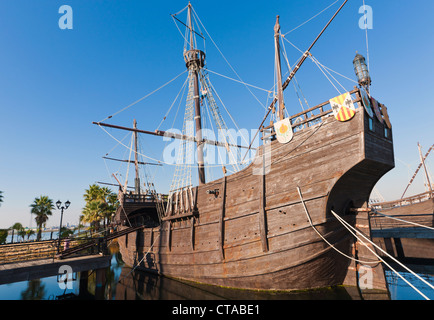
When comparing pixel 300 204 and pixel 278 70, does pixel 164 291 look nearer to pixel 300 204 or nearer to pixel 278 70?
pixel 300 204

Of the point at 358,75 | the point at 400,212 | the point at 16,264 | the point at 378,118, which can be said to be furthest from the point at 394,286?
the point at 16,264

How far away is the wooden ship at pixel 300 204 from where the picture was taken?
→ 7930 millimetres

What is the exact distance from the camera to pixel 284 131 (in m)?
9.34

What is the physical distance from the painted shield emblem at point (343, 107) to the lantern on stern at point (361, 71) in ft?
35.7

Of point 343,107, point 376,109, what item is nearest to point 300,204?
point 343,107

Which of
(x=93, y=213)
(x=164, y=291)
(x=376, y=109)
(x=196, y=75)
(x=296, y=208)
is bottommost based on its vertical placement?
(x=164, y=291)

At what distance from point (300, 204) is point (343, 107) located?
3815mm

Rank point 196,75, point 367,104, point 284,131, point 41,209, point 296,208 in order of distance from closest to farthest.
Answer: point 367,104 → point 296,208 → point 284,131 → point 196,75 → point 41,209

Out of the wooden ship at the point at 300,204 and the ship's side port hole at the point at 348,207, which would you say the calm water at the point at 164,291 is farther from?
the ship's side port hole at the point at 348,207

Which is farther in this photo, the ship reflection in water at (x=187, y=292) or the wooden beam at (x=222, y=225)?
the wooden beam at (x=222, y=225)

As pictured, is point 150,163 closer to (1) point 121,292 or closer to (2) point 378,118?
(1) point 121,292

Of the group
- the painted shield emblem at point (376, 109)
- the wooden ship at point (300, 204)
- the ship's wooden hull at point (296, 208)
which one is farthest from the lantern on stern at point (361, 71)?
the ship's wooden hull at point (296, 208)

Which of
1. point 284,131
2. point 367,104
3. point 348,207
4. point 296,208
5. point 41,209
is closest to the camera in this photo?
point 367,104

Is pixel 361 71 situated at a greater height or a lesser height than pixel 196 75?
lesser
